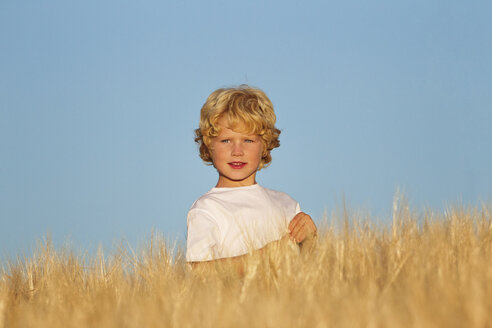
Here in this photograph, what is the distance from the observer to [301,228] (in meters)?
2.99

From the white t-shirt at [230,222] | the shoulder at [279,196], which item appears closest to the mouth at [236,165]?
the white t-shirt at [230,222]

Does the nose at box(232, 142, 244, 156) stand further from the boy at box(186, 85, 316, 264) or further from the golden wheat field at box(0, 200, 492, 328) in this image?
the golden wheat field at box(0, 200, 492, 328)

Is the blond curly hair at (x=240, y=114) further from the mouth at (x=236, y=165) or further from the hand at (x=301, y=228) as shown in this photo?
the hand at (x=301, y=228)

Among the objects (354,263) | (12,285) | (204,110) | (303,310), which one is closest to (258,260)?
(354,263)

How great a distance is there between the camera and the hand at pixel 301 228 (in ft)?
9.68

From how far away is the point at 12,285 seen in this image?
329 centimetres

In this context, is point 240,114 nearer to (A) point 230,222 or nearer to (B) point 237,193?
(B) point 237,193

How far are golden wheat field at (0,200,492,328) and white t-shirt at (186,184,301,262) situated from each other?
6.4 inches

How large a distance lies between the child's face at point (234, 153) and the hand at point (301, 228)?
0.38 m

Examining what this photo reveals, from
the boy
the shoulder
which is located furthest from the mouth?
the shoulder

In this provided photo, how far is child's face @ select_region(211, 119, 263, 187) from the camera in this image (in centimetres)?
307

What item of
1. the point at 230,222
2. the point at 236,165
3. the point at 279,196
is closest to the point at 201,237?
the point at 230,222

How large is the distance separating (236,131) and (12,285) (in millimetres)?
1627

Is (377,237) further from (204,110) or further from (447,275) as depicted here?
(204,110)
